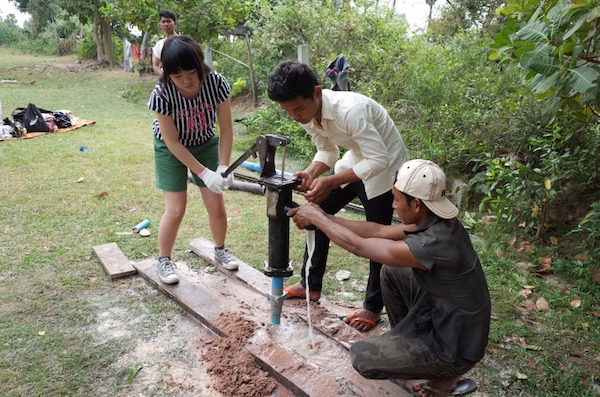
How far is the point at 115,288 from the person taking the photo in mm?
2895

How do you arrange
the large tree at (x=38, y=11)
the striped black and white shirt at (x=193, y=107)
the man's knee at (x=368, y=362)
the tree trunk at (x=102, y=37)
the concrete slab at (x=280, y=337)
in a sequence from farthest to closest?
the large tree at (x=38, y=11) < the tree trunk at (x=102, y=37) < the striped black and white shirt at (x=193, y=107) < the concrete slab at (x=280, y=337) < the man's knee at (x=368, y=362)

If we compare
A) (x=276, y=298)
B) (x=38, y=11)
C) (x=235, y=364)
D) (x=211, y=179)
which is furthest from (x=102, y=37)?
(x=235, y=364)

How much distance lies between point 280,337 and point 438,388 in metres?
0.80

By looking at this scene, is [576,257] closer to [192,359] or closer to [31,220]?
[192,359]

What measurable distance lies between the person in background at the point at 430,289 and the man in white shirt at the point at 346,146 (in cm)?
33

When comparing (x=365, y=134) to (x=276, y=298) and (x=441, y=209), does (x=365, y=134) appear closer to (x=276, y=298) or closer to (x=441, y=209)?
(x=441, y=209)

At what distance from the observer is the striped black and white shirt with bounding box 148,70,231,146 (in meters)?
2.42

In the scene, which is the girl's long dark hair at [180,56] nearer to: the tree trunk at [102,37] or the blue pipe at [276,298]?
the blue pipe at [276,298]

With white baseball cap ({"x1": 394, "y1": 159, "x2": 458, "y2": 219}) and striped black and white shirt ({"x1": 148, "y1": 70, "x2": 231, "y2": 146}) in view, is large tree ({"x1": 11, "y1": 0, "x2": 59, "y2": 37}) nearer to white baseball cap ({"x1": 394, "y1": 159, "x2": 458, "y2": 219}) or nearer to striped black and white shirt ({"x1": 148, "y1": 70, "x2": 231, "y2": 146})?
striped black and white shirt ({"x1": 148, "y1": 70, "x2": 231, "y2": 146})

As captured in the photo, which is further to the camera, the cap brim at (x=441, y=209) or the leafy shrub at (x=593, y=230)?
the leafy shrub at (x=593, y=230)

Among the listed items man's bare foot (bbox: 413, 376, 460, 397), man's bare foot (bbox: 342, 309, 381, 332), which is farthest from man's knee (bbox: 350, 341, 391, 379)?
man's bare foot (bbox: 342, 309, 381, 332)

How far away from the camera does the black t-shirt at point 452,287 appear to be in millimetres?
1668

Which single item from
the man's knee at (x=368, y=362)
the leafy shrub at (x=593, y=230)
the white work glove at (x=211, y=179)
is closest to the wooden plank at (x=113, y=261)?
the white work glove at (x=211, y=179)

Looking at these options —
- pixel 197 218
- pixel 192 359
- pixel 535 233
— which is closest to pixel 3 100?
pixel 197 218
